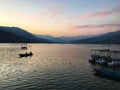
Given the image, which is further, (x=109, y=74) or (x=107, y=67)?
(x=107, y=67)

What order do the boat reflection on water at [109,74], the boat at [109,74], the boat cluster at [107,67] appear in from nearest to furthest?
the boat reflection on water at [109,74], the boat at [109,74], the boat cluster at [107,67]

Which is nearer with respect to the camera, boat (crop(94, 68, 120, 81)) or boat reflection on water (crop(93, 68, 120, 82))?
boat reflection on water (crop(93, 68, 120, 82))

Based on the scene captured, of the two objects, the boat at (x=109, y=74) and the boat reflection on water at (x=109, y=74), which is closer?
the boat reflection on water at (x=109, y=74)

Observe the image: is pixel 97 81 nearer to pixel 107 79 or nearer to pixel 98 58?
pixel 107 79

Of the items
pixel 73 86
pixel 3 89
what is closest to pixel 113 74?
pixel 73 86

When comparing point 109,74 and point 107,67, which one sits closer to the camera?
point 109,74

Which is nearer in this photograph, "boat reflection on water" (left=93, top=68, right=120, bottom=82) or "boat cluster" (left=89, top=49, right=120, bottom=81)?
"boat reflection on water" (left=93, top=68, right=120, bottom=82)

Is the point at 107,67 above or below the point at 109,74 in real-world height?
below

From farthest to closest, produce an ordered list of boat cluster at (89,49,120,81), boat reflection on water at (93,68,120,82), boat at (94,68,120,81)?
boat cluster at (89,49,120,81) < boat at (94,68,120,81) < boat reflection on water at (93,68,120,82)

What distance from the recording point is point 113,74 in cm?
6031

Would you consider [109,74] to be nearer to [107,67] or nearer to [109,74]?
[109,74]

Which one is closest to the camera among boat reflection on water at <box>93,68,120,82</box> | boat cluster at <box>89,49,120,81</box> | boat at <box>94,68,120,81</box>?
boat reflection on water at <box>93,68,120,82</box>

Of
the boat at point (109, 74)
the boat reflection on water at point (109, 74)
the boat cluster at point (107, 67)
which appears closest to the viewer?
the boat reflection on water at point (109, 74)

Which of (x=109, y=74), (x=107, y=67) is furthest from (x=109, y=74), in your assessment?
(x=107, y=67)
